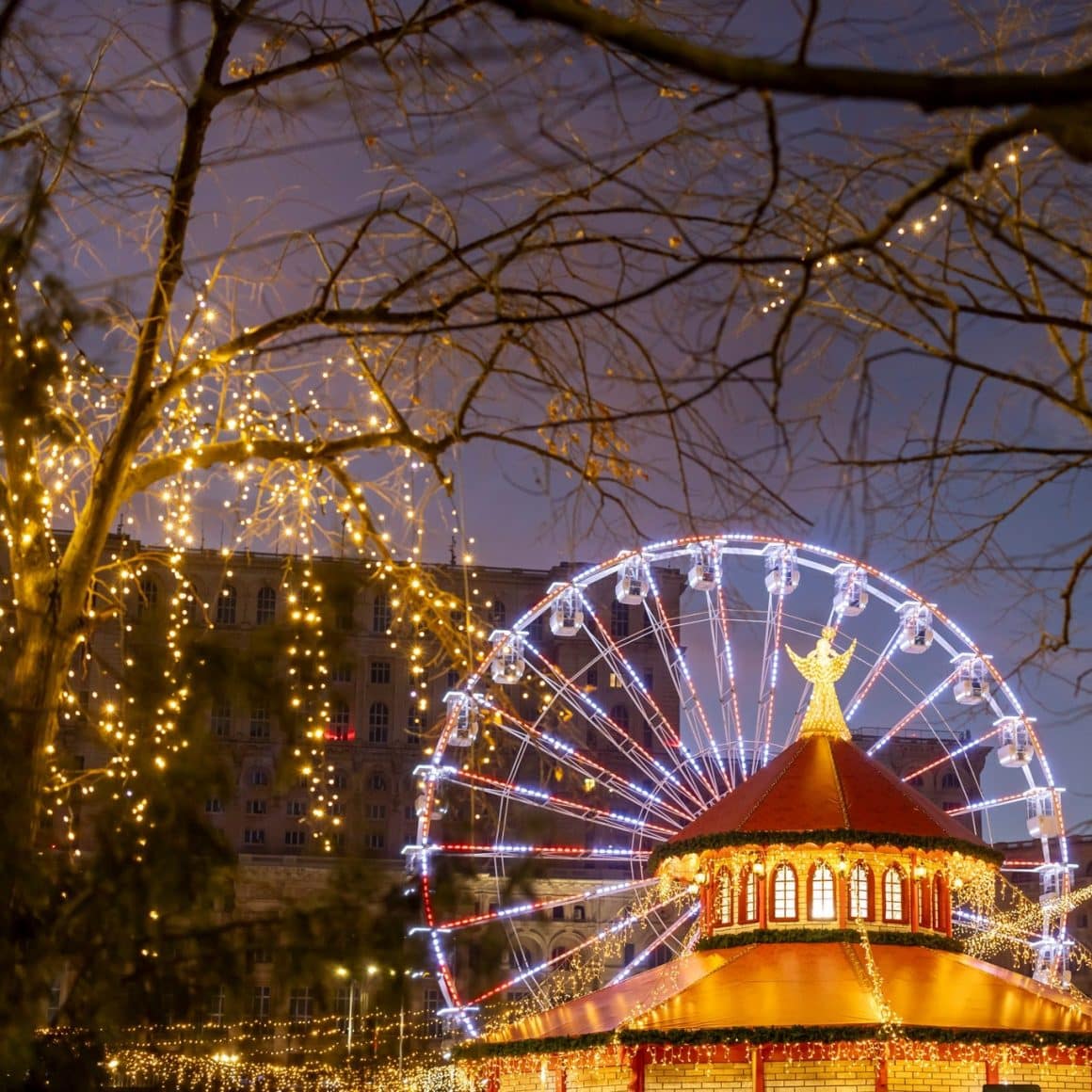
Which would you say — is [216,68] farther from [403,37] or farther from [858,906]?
[858,906]

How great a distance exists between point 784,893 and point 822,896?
0.54 m

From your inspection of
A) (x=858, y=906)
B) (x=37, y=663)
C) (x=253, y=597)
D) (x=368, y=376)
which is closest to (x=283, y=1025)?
(x=37, y=663)

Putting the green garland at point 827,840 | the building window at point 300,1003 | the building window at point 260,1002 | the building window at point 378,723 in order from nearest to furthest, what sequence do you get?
1. the building window at point 260,1002
2. the building window at point 300,1003
3. the green garland at point 827,840
4. the building window at point 378,723

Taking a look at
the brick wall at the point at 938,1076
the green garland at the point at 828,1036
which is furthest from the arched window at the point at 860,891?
the green garland at the point at 828,1036

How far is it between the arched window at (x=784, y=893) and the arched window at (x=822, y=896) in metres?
0.26

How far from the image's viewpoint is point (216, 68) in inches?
365

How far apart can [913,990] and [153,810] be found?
19074 millimetres

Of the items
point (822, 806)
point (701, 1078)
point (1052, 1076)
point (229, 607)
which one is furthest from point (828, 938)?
point (229, 607)

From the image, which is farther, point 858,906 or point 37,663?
point 858,906

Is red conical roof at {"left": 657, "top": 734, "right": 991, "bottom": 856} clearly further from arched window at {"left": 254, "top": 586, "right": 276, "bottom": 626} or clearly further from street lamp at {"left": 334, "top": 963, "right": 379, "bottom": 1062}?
arched window at {"left": 254, "top": 586, "right": 276, "bottom": 626}

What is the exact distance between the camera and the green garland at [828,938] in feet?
86.7

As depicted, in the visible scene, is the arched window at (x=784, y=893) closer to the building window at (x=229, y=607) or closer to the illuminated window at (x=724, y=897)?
the illuminated window at (x=724, y=897)

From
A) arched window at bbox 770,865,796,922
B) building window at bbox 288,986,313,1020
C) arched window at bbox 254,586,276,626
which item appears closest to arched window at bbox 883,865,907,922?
arched window at bbox 770,865,796,922

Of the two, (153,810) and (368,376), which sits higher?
(368,376)
